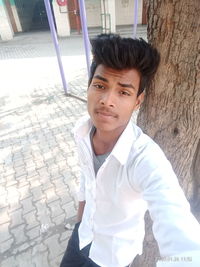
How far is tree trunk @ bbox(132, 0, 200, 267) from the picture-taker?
987 mm

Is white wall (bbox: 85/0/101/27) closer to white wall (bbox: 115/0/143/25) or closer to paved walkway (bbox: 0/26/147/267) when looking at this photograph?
white wall (bbox: 115/0/143/25)

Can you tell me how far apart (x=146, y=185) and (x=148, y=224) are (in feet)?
2.16

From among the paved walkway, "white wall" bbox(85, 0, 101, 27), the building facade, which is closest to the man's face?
the paved walkway

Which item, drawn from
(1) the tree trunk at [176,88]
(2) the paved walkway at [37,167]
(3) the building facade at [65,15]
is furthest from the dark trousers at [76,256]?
(3) the building facade at [65,15]

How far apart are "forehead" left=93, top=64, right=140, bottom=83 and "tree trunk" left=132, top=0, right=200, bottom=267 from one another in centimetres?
14

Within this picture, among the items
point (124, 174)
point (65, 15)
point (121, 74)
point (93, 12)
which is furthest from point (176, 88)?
point (93, 12)

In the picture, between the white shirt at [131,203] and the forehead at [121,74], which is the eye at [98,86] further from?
the white shirt at [131,203]

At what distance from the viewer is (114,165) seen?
1.06 metres

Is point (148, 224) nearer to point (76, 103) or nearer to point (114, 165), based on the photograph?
point (114, 165)

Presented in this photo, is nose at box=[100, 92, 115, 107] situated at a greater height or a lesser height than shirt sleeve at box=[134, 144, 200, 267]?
greater

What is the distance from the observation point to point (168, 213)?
2.63 ft

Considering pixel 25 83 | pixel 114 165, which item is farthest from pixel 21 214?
pixel 25 83

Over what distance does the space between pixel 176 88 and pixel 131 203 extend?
0.62 meters

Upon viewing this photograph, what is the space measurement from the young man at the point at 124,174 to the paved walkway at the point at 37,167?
Answer: 1.09 m
